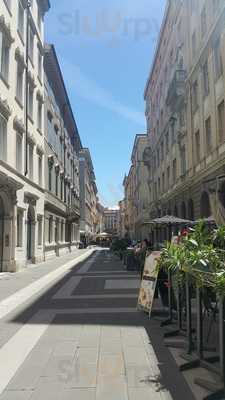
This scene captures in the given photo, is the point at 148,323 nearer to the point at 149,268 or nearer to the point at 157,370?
the point at 149,268

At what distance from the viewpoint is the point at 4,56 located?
21.8 m

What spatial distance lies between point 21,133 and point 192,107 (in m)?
11.1

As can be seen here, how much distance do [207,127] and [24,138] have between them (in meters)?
9.87

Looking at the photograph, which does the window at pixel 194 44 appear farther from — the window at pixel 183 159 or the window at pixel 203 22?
the window at pixel 183 159

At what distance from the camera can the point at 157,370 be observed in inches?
239

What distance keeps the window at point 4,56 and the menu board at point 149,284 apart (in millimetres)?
14071


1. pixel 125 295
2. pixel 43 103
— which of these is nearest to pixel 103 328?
pixel 125 295

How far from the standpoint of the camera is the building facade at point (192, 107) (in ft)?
76.4

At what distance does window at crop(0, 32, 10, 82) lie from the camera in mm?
21062

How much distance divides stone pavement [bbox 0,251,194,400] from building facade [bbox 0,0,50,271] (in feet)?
33.6

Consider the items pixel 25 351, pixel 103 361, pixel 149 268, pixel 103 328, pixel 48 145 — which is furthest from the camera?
pixel 48 145

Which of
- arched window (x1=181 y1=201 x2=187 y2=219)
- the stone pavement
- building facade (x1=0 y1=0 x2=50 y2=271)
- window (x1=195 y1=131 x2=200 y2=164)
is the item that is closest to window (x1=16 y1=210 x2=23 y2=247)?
building facade (x1=0 y1=0 x2=50 y2=271)

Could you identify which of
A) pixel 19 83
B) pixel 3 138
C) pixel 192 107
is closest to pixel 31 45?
pixel 19 83

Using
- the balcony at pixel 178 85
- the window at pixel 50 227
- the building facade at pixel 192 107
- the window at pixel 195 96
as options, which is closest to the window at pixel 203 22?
the building facade at pixel 192 107
